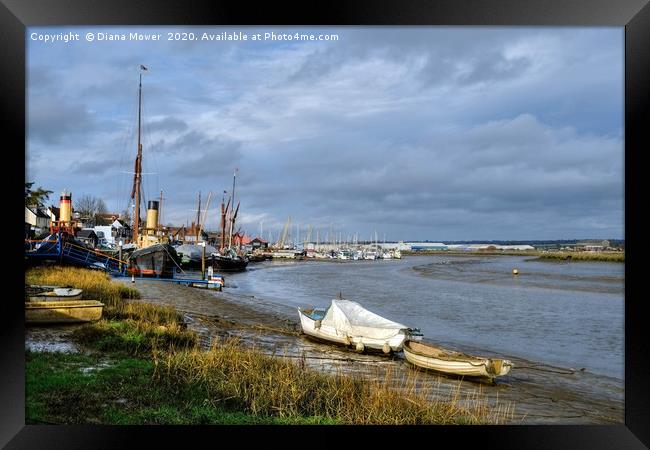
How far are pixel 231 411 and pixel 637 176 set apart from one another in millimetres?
5835

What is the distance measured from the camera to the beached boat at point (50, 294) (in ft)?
32.9

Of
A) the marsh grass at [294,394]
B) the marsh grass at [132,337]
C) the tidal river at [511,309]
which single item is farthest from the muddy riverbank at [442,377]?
the tidal river at [511,309]

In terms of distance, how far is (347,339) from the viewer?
474 inches

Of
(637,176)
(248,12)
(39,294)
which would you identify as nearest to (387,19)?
(248,12)

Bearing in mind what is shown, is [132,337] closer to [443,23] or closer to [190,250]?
[443,23]

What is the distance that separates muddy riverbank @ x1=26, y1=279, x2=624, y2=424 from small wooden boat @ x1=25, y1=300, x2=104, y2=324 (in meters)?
0.25

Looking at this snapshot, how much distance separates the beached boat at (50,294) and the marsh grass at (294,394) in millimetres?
3669

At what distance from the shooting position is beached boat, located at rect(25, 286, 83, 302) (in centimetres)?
1004

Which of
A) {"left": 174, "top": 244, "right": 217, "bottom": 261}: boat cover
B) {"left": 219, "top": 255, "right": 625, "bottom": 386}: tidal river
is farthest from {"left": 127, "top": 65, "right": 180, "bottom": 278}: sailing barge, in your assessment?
{"left": 174, "top": 244, "right": 217, "bottom": 261}: boat cover

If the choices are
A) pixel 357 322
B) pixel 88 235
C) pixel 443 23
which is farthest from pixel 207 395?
pixel 88 235

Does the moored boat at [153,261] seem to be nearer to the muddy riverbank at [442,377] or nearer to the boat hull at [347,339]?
the muddy riverbank at [442,377]

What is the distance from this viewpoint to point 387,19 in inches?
253

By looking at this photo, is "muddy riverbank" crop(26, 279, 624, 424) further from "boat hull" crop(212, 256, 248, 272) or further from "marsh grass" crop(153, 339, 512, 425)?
"boat hull" crop(212, 256, 248, 272)

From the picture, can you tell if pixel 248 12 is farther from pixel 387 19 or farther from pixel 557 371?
pixel 557 371
